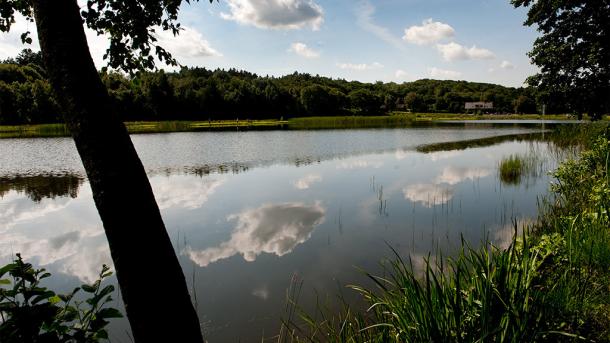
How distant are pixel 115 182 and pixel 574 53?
76.6ft

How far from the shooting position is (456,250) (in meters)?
7.58

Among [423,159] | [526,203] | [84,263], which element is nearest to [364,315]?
[84,263]

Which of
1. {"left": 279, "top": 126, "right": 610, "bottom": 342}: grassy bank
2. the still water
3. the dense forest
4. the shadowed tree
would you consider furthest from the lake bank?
{"left": 279, "top": 126, "right": 610, "bottom": 342}: grassy bank

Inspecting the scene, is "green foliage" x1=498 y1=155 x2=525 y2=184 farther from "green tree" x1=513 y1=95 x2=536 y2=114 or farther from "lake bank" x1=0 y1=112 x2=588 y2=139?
"green tree" x1=513 y1=95 x2=536 y2=114

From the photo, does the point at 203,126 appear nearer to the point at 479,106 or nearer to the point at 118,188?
the point at 118,188

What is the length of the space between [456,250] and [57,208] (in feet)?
42.0

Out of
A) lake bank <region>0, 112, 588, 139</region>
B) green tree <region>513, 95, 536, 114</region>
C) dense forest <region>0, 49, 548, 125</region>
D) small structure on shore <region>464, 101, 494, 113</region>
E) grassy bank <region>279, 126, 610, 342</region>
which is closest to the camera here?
grassy bank <region>279, 126, 610, 342</region>

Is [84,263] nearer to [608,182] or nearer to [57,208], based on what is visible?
[57,208]

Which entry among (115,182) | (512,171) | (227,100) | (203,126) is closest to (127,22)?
Answer: (115,182)

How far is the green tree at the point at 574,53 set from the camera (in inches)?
709

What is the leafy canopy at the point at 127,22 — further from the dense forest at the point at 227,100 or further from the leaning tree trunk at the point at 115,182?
the dense forest at the point at 227,100

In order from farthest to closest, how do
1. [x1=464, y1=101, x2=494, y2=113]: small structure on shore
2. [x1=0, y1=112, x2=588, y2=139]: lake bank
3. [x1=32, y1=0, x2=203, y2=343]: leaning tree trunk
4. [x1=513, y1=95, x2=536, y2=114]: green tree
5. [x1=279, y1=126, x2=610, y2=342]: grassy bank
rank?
1. [x1=464, y1=101, x2=494, y2=113]: small structure on shore
2. [x1=513, y1=95, x2=536, y2=114]: green tree
3. [x1=0, y1=112, x2=588, y2=139]: lake bank
4. [x1=279, y1=126, x2=610, y2=342]: grassy bank
5. [x1=32, y1=0, x2=203, y2=343]: leaning tree trunk

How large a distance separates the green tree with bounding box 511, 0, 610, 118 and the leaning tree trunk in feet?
73.5

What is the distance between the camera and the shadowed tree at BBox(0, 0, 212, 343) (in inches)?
95.6
